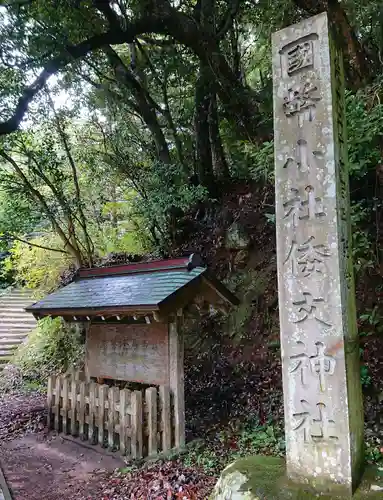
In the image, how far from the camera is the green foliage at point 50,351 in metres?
12.0

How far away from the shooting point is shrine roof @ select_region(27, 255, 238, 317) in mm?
5797

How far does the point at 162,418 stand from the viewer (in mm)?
5984

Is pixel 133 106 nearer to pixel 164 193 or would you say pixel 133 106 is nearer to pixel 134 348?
pixel 164 193

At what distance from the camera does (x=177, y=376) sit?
6117mm

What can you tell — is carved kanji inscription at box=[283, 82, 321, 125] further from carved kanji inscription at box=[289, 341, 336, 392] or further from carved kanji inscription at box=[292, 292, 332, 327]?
carved kanji inscription at box=[289, 341, 336, 392]

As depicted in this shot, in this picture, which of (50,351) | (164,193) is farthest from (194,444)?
(50,351)

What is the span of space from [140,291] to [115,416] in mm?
2084

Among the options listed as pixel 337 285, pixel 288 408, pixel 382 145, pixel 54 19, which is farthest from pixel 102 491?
pixel 54 19

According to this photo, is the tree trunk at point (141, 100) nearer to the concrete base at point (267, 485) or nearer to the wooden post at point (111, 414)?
the wooden post at point (111, 414)

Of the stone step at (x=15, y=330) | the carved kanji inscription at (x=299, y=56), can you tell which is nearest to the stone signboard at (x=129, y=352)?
the carved kanji inscription at (x=299, y=56)

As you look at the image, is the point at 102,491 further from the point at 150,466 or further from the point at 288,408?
the point at 288,408

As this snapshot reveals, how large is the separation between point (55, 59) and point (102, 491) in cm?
731

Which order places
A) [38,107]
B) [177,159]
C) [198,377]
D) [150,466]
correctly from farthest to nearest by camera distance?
[177,159], [38,107], [198,377], [150,466]

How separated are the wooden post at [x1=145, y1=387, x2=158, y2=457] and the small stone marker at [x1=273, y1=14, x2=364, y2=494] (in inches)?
120
